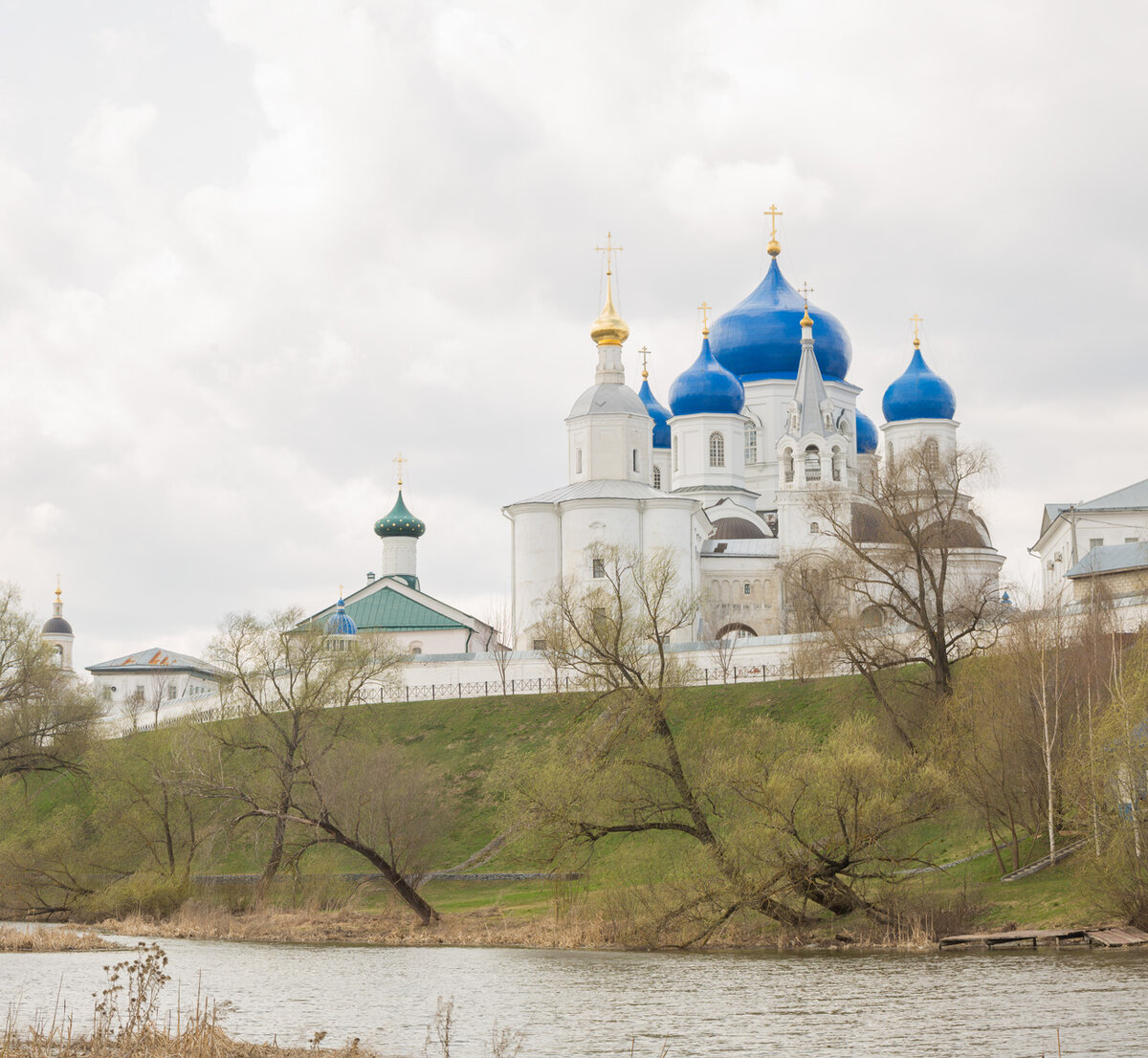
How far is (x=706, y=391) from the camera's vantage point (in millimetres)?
61594

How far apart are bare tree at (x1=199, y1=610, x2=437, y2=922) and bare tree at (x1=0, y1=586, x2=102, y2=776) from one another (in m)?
4.83

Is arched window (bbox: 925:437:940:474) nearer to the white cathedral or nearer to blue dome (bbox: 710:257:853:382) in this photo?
the white cathedral

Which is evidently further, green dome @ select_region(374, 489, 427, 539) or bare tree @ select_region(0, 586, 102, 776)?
green dome @ select_region(374, 489, 427, 539)

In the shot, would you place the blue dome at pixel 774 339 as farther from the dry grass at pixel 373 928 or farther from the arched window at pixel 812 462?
the dry grass at pixel 373 928

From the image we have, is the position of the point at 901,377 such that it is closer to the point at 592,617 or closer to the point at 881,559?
the point at 881,559

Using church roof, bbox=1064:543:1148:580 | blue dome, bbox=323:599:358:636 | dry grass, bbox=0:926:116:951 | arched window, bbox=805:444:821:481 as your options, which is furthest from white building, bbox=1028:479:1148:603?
dry grass, bbox=0:926:116:951

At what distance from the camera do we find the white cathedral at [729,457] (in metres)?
53.0

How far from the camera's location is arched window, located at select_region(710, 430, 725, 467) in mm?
61938

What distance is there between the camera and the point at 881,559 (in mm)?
32688

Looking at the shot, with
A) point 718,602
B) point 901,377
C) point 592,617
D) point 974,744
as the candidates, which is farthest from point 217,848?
point 901,377

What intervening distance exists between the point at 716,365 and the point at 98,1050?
167 ft

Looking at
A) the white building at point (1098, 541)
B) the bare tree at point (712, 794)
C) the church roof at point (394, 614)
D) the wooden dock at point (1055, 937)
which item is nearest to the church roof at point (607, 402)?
the church roof at point (394, 614)

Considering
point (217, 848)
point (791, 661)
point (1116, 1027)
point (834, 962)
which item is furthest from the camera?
point (791, 661)

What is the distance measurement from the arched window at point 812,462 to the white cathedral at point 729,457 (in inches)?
1.9
